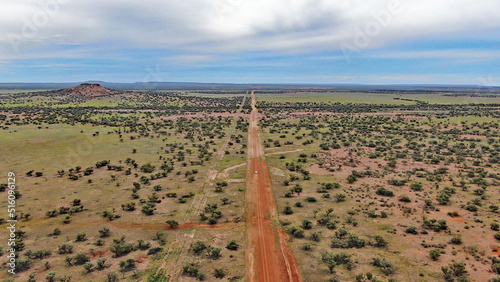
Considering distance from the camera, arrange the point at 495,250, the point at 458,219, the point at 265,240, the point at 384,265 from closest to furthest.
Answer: the point at 384,265 → the point at 495,250 → the point at 265,240 → the point at 458,219

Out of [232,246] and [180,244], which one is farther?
[180,244]

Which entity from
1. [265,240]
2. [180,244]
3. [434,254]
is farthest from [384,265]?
[180,244]

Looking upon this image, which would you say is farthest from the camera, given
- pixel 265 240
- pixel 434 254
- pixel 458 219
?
pixel 458 219

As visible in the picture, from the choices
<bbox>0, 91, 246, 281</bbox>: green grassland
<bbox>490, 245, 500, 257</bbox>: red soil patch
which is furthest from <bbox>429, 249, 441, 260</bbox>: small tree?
<bbox>0, 91, 246, 281</bbox>: green grassland

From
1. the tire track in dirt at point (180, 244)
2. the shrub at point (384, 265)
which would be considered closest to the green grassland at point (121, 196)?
the tire track in dirt at point (180, 244)

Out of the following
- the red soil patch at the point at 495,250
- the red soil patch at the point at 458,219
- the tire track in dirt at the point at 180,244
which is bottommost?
the tire track in dirt at the point at 180,244

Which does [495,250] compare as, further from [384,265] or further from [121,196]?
[121,196]

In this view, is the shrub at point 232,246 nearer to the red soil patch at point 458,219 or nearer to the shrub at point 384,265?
the shrub at point 384,265

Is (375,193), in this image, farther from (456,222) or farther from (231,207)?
(231,207)
